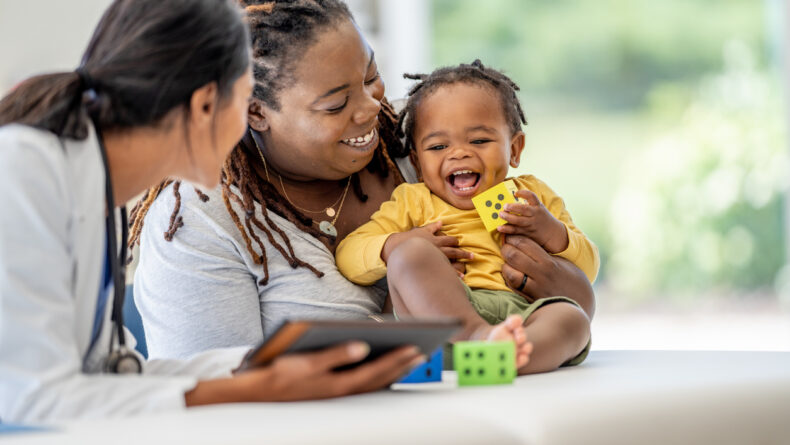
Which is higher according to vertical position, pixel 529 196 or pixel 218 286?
pixel 529 196

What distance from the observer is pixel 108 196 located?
129 centimetres

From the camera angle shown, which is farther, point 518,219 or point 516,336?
point 518,219

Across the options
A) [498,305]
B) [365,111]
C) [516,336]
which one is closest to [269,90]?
[365,111]

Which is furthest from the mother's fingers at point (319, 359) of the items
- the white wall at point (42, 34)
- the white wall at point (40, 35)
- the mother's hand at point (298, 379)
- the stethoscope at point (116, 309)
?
the white wall at point (40, 35)

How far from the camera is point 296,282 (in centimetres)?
186

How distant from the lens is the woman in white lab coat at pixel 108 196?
113 cm

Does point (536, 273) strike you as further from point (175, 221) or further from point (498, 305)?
point (175, 221)

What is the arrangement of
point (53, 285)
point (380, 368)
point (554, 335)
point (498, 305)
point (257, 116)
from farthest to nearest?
point (257, 116) → point (498, 305) → point (554, 335) → point (380, 368) → point (53, 285)

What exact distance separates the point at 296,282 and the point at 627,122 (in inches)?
181

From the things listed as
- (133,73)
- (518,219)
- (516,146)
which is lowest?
(518,219)

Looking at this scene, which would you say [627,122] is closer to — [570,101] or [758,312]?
[570,101]

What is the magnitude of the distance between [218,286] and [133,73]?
0.62m

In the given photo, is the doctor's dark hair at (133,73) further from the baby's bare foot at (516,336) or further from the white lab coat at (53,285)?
the baby's bare foot at (516,336)

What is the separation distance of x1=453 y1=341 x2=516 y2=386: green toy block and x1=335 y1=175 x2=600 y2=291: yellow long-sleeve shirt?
0.41 metres
